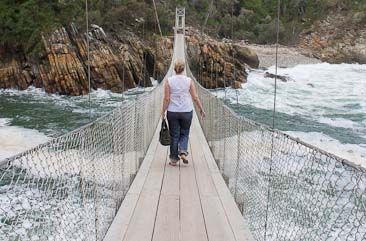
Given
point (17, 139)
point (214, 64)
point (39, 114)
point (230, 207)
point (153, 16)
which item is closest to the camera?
point (230, 207)

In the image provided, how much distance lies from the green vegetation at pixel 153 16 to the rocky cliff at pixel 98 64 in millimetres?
495

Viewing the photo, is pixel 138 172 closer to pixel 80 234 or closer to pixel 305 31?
pixel 80 234

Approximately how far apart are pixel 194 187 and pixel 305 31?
31.9m

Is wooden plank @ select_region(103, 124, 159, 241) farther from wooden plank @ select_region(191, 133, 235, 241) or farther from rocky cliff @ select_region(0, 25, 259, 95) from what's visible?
rocky cliff @ select_region(0, 25, 259, 95)

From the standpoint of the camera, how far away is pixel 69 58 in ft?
46.2

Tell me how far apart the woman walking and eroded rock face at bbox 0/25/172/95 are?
390 inches

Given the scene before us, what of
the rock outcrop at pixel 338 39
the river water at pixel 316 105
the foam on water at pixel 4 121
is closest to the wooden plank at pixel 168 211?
the river water at pixel 316 105

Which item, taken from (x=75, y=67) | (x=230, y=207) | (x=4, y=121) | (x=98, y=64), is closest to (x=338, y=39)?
(x=98, y=64)

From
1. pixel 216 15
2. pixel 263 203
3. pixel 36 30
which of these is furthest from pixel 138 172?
pixel 216 15

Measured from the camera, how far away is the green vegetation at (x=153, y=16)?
15.0 m

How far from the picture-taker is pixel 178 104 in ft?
11.0

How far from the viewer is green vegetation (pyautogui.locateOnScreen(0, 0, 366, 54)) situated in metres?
15.0

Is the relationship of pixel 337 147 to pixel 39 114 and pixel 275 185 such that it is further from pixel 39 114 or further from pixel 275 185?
pixel 39 114

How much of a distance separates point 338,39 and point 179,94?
30.1 metres
